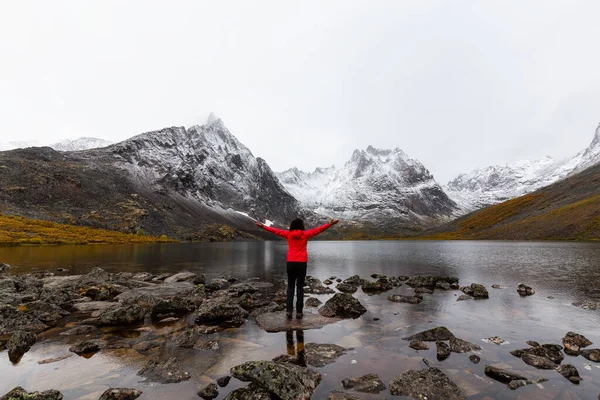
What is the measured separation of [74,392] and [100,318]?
890 cm

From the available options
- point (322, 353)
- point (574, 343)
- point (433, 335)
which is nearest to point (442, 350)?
point (433, 335)

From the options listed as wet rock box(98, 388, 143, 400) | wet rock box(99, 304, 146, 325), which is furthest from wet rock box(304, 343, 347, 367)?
wet rock box(99, 304, 146, 325)

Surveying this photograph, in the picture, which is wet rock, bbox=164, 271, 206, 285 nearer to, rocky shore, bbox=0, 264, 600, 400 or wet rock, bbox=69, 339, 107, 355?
rocky shore, bbox=0, 264, 600, 400

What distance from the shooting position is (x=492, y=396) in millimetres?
8484

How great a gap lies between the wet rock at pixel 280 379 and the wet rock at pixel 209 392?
0.75 metres

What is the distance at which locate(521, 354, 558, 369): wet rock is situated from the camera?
1048cm

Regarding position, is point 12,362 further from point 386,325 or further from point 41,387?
point 386,325


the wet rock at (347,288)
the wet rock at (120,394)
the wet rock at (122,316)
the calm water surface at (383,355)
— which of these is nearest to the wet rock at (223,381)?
the calm water surface at (383,355)

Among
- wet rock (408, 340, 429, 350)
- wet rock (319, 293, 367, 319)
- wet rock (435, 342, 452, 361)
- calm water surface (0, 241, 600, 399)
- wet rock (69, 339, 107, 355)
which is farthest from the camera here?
wet rock (319, 293, 367, 319)

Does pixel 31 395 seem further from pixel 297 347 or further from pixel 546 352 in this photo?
pixel 546 352

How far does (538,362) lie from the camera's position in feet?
35.0

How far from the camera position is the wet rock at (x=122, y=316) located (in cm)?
1616

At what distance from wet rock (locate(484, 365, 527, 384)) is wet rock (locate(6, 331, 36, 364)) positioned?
1612cm

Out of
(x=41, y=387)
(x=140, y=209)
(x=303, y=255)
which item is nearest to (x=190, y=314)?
(x=303, y=255)
